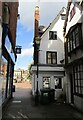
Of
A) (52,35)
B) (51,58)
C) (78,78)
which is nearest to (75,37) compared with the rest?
(78,78)

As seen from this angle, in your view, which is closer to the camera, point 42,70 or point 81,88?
point 81,88

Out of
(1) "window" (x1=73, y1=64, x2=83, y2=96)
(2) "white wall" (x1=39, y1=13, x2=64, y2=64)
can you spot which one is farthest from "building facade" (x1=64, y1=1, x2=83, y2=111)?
(2) "white wall" (x1=39, y1=13, x2=64, y2=64)

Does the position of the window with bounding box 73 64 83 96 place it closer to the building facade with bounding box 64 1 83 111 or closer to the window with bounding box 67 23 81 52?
the building facade with bounding box 64 1 83 111

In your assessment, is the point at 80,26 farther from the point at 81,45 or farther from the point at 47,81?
the point at 47,81

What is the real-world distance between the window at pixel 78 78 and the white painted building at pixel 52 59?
6569mm

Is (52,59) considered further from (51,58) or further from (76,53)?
(76,53)

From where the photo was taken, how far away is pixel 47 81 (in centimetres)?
2219

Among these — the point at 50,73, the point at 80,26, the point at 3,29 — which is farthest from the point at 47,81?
the point at 3,29

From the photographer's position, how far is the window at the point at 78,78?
1341cm

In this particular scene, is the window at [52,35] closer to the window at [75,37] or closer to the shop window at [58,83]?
the shop window at [58,83]

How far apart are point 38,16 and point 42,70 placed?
26.0 ft

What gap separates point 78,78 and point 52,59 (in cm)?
903

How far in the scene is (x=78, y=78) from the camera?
14234 millimetres

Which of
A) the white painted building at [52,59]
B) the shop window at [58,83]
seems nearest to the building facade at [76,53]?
the white painted building at [52,59]
